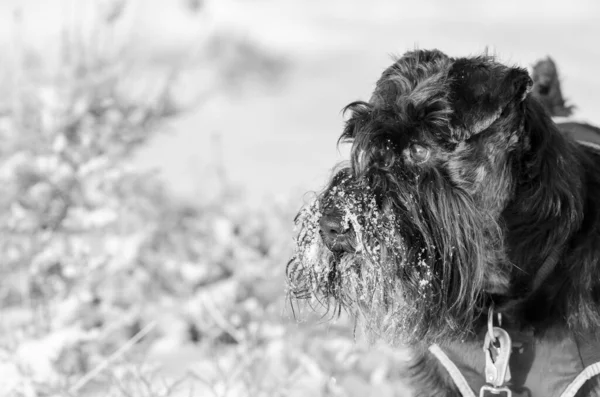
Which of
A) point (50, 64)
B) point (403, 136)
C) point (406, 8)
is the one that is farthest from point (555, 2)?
point (403, 136)

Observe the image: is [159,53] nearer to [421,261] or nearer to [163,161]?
[163,161]

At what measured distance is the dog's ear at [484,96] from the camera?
2.64 metres

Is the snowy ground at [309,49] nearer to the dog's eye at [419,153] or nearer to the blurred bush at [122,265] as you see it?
the blurred bush at [122,265]

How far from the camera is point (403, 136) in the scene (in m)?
2.71

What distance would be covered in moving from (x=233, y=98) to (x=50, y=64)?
4.34m

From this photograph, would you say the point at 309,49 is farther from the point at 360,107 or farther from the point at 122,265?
the point at 360,107

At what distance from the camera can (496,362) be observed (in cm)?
288

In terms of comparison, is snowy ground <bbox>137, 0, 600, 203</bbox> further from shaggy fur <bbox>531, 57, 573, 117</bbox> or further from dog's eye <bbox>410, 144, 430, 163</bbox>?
dog's eye <bbox>410, 144, 430, 163</bbox>

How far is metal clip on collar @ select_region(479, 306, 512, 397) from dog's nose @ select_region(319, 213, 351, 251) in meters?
0.64

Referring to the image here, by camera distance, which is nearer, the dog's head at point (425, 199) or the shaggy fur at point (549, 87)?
the dog's head at point (425, 199)

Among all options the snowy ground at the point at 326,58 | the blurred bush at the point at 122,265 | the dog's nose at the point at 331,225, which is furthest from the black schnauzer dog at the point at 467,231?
the snowy ground at the point at 326,58

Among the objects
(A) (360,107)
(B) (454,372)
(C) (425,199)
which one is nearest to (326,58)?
(A) (360,107)

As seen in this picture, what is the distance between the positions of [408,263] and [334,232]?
269 millimetres

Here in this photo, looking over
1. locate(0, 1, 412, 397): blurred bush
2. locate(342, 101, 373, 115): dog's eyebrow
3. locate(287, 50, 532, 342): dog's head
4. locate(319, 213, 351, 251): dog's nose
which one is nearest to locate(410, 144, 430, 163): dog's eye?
locate(287, 50, 532, 342): dog's head
